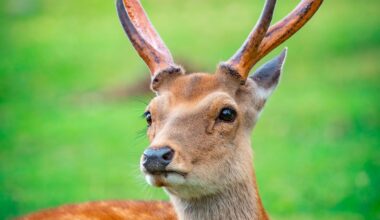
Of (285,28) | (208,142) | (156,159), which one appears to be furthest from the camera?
(285,28)

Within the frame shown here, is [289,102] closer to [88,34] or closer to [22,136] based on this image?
[22,136]

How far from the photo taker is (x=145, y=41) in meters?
8.21

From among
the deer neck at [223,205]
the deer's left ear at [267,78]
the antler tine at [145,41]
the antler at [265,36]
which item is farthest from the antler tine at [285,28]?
the deer neck at [223,205]

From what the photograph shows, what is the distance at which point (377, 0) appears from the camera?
30438 millimetres

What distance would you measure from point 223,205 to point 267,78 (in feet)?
3.74

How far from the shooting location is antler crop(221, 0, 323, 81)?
7699 mm

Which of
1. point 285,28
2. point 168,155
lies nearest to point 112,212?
point 168,155

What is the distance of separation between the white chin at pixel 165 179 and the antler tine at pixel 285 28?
130cm

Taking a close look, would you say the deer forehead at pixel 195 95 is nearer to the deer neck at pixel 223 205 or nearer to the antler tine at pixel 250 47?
the antler tine at pixel 250 47

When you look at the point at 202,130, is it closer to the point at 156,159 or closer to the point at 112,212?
the point at 156,159

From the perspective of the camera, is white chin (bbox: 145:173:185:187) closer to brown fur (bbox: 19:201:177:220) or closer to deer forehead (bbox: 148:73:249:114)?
deer forehead (bbox: 148:73:249:114)

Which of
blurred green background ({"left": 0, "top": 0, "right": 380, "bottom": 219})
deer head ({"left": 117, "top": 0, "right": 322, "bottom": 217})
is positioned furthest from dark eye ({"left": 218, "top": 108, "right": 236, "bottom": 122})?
blurred green background ({"left": 0, "top": 0, "right": 380, "bottom": 219})

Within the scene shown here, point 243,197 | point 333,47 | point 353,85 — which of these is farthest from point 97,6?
point 243,197

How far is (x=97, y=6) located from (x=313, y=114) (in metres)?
16.4
